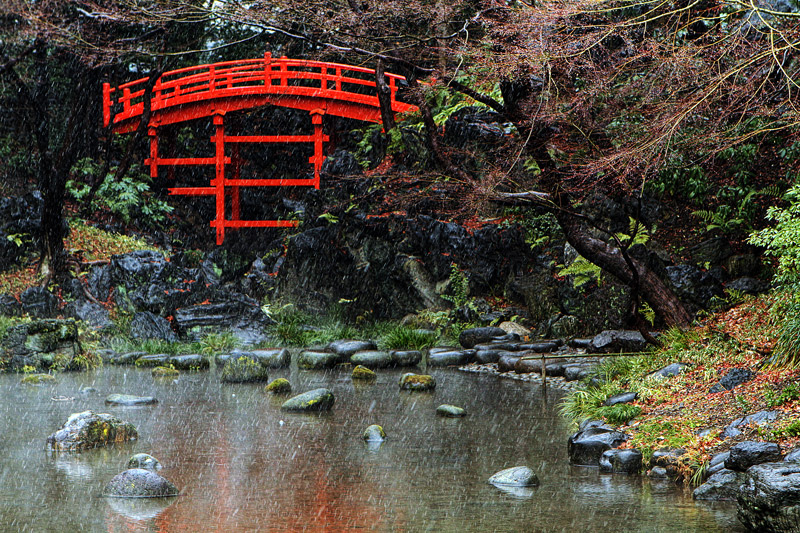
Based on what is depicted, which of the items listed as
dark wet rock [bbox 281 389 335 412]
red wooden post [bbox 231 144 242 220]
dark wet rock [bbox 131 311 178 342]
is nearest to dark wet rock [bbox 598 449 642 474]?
dark wet rock [bbox 281 389 335 412]

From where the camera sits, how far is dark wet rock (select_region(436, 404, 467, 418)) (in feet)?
29.3

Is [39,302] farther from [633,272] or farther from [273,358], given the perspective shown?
[633,272]

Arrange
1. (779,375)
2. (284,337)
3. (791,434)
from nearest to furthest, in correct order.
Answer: (791,434), (779,375), (284,337)

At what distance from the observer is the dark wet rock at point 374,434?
24.9 ft

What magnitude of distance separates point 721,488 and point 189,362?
9.80m

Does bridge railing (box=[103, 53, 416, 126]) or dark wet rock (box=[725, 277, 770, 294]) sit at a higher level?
bridge railing (box=[103, 53, 416, 126])

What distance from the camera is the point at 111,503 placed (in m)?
5.43

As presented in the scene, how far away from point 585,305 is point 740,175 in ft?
11.7

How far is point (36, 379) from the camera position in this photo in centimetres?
1161

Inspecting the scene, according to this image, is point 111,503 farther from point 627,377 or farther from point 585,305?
point 585,305

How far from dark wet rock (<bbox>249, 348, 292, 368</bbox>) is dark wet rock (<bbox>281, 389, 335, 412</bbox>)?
410cm

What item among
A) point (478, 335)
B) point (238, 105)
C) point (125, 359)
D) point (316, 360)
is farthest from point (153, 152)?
point (478, 335)

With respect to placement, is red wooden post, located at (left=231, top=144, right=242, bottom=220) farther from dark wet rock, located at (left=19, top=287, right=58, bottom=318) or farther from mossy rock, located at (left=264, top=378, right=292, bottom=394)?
mossy rock, located at (left=264, top=378, right=292, bottom=394)

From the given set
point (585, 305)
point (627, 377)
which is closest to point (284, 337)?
point (585, 305)
